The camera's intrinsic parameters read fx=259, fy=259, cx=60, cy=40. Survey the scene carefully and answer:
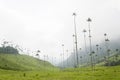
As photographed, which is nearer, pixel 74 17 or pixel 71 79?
pixel 71 79

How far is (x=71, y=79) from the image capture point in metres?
67.4

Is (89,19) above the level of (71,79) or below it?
above

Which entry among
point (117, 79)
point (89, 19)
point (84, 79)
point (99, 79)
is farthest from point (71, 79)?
point (89, 19)

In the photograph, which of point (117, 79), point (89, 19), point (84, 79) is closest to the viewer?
point (117, 79)

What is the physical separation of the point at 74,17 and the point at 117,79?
105m

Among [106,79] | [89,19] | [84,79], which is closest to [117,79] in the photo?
[106,79]

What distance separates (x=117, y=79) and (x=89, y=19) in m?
103

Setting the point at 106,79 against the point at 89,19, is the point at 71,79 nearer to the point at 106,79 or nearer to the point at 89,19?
the point at 106,79

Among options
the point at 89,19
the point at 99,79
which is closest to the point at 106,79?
the point at 99,79

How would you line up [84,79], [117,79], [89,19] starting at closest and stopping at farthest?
[117,79] → [84,79] → [89,19]

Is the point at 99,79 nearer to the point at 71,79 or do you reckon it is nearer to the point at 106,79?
the point at 106,79

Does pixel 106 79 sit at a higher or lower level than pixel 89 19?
lower

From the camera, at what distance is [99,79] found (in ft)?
208

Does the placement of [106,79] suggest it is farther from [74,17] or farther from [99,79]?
[74,17]
